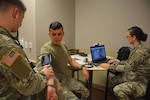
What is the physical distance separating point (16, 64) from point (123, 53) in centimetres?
245

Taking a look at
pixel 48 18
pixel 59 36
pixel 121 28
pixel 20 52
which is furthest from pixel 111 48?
pixel 20 52

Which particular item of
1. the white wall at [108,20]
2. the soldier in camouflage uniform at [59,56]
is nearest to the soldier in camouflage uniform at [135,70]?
the soldier in camouflage uniform at [59,56]

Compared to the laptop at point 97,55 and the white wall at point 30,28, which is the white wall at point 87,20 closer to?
the white wall at point 30,28

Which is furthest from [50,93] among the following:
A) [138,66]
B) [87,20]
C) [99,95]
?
[87,20]

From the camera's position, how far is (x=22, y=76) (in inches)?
37.2

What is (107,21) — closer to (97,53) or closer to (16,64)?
(97,53)

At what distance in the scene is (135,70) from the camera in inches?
95.2

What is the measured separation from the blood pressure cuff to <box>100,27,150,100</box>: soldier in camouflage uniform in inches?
66.0

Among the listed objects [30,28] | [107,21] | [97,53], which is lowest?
[97,53]

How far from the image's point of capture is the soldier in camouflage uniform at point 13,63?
0.92 metres

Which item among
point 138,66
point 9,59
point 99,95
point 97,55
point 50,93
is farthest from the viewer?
point 99,95

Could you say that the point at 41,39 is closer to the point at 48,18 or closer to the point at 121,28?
the point at 48,18

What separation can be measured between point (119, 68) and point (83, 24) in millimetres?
1642

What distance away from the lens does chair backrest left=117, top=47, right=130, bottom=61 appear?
3.04m
